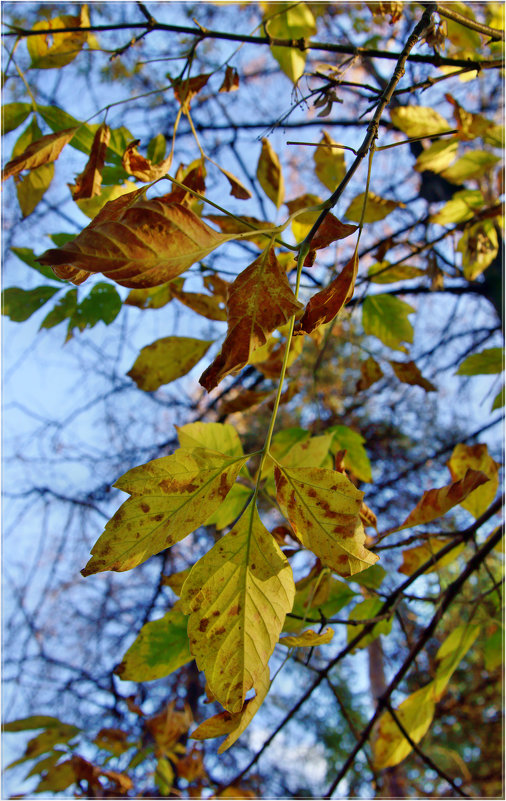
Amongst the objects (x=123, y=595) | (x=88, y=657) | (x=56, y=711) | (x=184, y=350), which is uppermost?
(x=123, y=595)

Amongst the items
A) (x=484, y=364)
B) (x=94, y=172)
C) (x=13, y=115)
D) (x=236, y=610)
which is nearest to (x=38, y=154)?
(x=94, y=172)

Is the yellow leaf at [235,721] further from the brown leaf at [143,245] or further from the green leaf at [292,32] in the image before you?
the green leaf at [292,32]

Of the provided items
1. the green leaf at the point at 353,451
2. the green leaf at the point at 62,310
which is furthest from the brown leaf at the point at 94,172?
the green leaf at the point at 353,451

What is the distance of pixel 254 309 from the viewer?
26 centimetres

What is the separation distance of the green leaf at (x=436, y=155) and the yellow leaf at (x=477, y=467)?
353mm

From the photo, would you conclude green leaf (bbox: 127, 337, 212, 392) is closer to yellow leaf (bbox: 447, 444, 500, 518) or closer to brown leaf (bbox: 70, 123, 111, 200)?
brown leaf (bbox: 70, 123, 111, 200)

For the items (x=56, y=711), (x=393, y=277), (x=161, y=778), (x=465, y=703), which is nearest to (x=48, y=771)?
(x=161, y=778)

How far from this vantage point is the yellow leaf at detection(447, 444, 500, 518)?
1.90 feet

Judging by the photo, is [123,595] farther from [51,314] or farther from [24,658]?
[51,314]

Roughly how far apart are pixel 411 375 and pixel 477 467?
0.13 m

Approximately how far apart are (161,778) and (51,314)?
2.36ft

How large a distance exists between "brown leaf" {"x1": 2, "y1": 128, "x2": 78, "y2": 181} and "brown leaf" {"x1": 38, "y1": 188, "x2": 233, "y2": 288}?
0.25 metres

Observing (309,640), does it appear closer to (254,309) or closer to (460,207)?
(254,309)

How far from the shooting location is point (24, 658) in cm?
148
